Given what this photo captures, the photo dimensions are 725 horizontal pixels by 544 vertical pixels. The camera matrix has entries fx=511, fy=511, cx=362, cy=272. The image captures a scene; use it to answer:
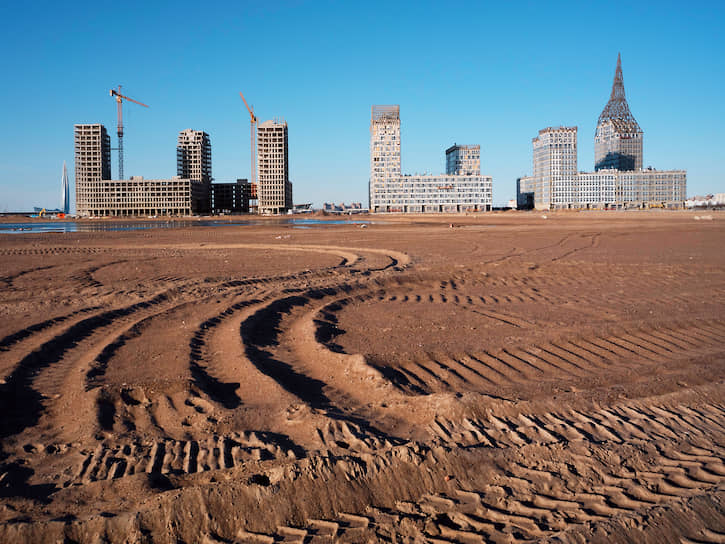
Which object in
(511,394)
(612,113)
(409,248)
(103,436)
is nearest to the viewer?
(103,436)

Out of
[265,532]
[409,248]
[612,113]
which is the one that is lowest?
[265,532]

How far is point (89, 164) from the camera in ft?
514

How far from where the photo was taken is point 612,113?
181875 millimetres

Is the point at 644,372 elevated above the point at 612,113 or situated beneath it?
situated beneath

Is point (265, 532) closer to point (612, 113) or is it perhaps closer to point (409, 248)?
point (409, 248)

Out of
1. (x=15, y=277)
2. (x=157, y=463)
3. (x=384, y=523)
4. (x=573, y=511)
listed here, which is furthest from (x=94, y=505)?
(x=15, y=277)

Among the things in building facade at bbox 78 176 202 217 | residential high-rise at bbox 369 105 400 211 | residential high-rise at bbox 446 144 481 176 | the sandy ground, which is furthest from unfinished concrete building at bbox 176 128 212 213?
the sandy ground

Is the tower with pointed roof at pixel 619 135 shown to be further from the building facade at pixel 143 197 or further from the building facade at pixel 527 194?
the building facade at pixel 143 197

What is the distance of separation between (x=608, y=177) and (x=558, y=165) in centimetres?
1503

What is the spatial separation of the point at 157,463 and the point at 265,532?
124cm

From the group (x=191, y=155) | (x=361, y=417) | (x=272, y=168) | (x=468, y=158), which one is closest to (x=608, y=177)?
(x=468, y=158)

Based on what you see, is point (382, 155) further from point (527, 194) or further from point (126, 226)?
point (126, 226)

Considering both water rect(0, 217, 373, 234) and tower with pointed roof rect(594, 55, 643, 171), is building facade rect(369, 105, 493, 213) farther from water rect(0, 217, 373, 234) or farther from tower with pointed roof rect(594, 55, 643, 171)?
water rect(0, 217, 373, 234)

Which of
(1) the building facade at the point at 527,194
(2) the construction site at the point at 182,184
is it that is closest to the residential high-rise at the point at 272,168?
(2) the construction site at the point at 182,184
